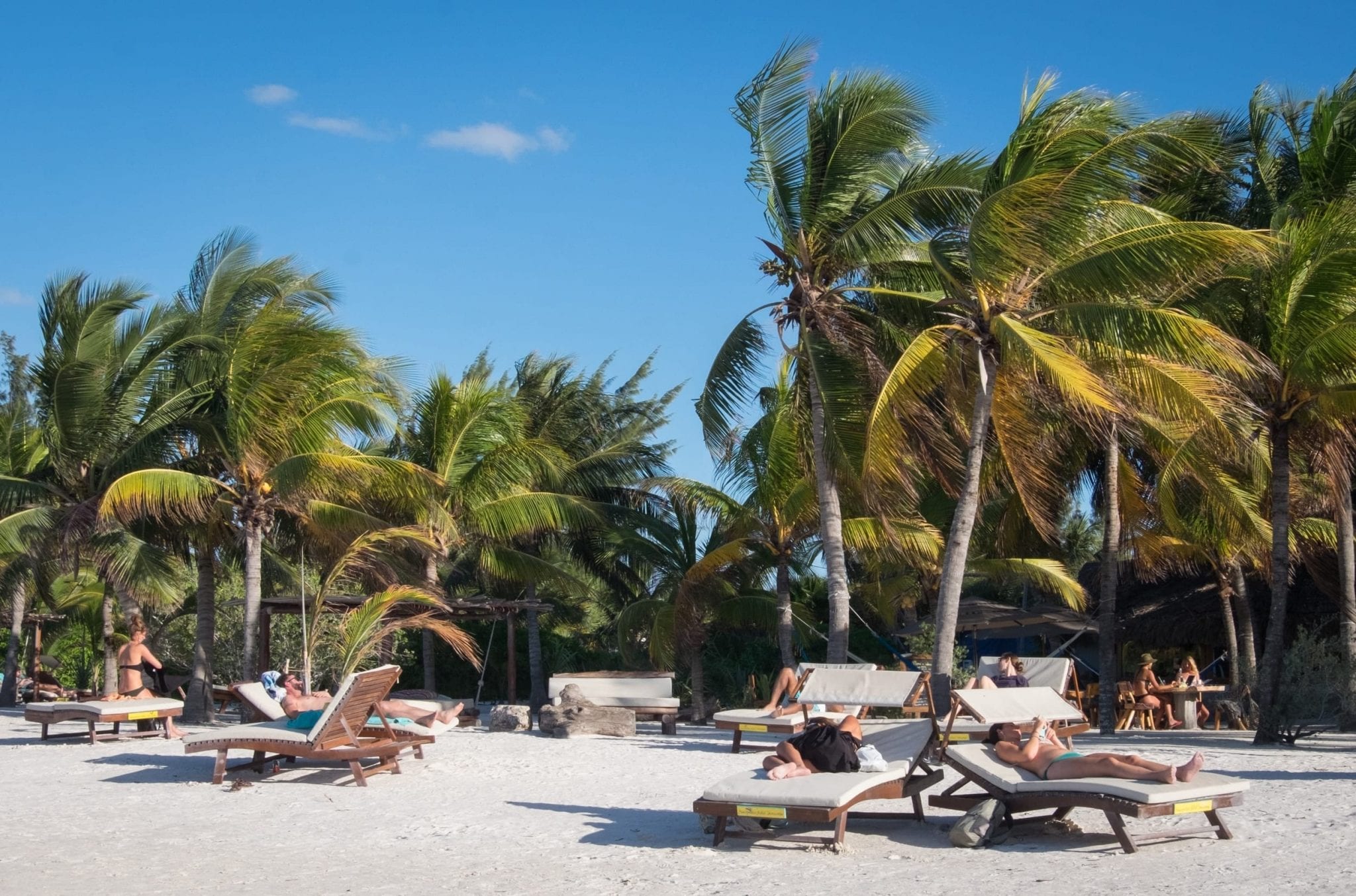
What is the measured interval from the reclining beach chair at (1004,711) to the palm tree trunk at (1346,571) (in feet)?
14.6

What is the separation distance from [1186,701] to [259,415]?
40.9 ft

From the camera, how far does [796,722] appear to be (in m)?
11.8

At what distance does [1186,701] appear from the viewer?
54.5ft

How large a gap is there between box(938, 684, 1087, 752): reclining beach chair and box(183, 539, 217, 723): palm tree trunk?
36.1 feet

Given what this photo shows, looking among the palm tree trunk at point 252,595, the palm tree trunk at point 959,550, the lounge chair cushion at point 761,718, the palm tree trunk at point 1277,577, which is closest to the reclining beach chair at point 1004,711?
the lounge chair cushion at point 761,718

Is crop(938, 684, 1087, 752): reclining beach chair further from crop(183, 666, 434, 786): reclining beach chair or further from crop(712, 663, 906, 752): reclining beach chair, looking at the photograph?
crop(183, 666, 434, 786): reclining beach chair

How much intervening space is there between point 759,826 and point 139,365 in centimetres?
1399

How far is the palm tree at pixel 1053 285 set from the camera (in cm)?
1178

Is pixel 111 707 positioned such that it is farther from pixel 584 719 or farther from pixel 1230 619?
pixel 1230 619

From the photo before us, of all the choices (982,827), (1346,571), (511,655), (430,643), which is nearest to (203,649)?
(511,655)

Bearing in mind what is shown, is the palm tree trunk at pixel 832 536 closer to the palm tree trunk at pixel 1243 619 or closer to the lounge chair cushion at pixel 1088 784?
the palm tree trunk at pixel 1243 619

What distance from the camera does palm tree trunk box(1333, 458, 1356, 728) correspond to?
13836 millimetres

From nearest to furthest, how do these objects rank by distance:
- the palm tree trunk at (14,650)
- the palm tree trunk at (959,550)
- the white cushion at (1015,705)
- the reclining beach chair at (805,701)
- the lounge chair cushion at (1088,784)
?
the lounge chair cushion at (1088,784), the white cushion at (1015,705), the reclining beach chair at (805,701), the palm tree trunk at (959,550), the palm tree trunk at (14,650)

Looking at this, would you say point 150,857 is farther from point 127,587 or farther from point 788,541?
point 788,541
